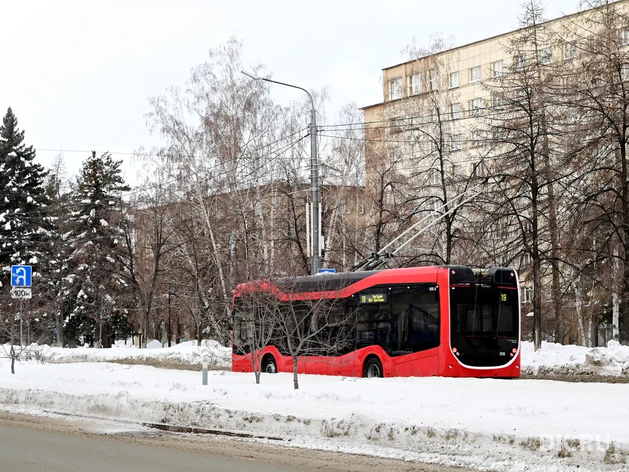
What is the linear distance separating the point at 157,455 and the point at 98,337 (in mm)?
55353

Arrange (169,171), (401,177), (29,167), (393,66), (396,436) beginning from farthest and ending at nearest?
1. (393,66)
2. (29,167)
3. (169,171)
4. (401,177)
5. (396,436)

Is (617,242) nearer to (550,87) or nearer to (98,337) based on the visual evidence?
(550,87)

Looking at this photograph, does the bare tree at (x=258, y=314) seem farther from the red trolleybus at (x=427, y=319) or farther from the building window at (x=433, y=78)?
the building window at (x=433, y=78)

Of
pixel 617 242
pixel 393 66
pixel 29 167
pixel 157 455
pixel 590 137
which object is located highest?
pixel 393 66

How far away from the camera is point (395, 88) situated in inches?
2736

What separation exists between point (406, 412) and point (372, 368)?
35.4 feet

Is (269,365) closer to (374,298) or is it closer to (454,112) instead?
(374,298)

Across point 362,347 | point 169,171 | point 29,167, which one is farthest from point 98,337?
point 362,347

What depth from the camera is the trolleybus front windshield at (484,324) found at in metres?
22.6

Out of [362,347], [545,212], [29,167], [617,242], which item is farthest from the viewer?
[29,167]

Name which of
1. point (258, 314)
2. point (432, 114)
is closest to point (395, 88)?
point (432, 114)

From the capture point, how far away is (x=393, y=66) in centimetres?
6981

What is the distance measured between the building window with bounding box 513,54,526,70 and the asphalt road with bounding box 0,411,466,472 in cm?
2343

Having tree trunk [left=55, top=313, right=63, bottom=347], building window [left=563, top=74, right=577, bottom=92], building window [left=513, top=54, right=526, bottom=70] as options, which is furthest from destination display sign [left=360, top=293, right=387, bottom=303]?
tree trunk [left=55, top=313, right=63, bottom=347]
